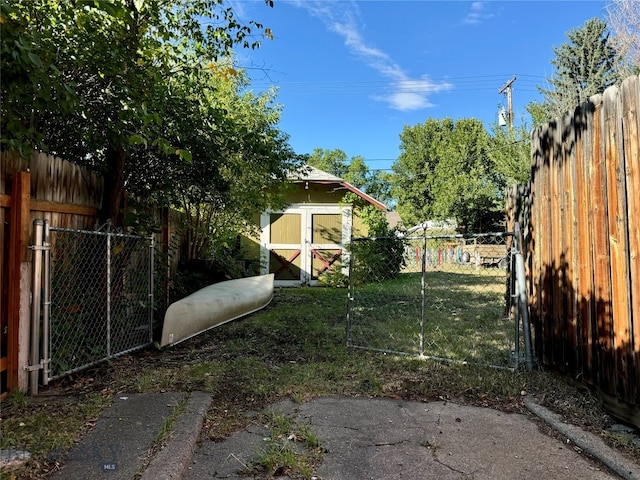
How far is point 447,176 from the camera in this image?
107ft

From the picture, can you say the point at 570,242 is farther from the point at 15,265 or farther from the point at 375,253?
the point at 375,253

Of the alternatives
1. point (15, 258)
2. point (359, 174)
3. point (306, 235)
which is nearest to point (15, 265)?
point (15, 258)

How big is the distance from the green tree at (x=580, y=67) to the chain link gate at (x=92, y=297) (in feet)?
61.1

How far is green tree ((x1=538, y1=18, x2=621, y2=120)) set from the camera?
682 inches

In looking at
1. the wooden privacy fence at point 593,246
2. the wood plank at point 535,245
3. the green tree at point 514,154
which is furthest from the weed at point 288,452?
the green tree at point 514,154

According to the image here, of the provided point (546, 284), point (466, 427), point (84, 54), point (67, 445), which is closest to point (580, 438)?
point (466, 427)

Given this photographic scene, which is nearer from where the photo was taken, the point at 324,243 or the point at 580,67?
the point at 324,243

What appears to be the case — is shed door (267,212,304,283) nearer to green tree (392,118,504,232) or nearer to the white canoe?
the white canoe

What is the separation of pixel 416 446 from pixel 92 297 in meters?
3.50

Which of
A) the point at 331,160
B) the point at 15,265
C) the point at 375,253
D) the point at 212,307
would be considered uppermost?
the point at 331,160

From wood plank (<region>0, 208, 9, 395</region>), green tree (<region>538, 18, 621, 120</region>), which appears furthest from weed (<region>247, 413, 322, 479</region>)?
green tree (<region>538, 18, 621, 120</region>)

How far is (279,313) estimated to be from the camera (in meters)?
7.59

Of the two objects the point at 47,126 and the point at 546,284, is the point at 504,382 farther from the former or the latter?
the point at 47,126

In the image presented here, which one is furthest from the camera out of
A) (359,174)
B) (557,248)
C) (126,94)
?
(359,174)
